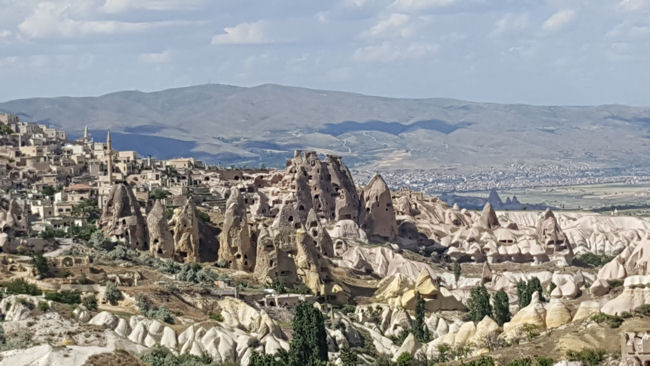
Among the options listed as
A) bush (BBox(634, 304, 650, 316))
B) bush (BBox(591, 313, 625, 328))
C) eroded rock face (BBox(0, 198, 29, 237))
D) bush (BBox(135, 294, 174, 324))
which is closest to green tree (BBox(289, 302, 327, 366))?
bush (BBox(135, 294, 174, 324))

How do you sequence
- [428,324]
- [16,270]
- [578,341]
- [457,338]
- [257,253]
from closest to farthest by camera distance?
[578,341] → [457,338] → [16,270] → [428,324] → [257,253]

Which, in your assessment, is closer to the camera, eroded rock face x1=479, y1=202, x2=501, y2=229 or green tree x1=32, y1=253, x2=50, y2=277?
green tree x1=32, y1=253, x2=50, y2=277

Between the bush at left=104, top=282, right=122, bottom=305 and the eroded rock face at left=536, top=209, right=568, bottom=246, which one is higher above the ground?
the bush at left=104, top=282, right=122, bottom=305

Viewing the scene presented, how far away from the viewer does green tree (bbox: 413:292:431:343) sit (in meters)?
75.2

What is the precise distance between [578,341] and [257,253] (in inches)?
→ 1245

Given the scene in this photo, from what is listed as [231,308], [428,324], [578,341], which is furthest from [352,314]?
[578,341]

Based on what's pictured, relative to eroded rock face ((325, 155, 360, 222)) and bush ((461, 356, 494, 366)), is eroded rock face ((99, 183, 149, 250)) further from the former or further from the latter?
bush ((461, 356, 494, 366))

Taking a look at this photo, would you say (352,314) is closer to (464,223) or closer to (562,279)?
(562,279)

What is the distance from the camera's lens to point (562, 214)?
14500 centimetres

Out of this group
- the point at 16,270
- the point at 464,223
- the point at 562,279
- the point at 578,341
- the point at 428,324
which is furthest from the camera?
the point at 464,223

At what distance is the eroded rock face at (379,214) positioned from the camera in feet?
382

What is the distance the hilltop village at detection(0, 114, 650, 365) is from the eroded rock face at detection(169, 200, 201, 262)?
107 millimetres

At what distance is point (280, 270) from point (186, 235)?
7318mm

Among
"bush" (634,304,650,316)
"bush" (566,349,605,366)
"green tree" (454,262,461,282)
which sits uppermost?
"bush" (634,304,650,316)
